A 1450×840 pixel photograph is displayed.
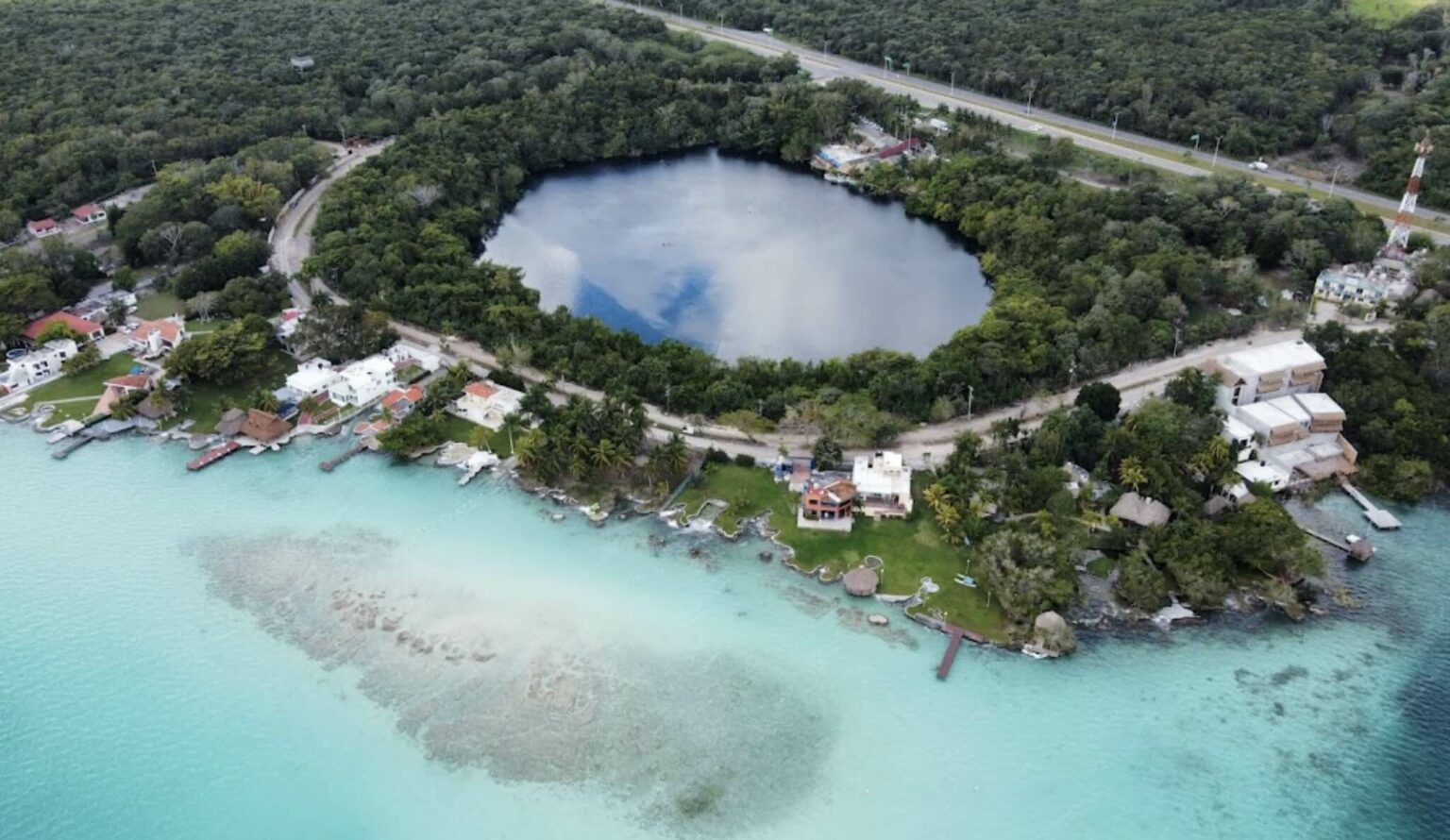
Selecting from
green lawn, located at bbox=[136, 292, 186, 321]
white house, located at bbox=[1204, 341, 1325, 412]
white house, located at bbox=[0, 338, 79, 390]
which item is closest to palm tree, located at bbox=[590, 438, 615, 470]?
white house, located at bbox=[1204, 341, 1325, 412]

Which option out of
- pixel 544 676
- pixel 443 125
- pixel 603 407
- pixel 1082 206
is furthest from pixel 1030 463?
pixel 443 125

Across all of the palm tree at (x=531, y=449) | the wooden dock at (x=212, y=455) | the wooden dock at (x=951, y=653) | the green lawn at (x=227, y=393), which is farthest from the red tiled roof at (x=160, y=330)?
the wooden dock at (x=951, y=653)

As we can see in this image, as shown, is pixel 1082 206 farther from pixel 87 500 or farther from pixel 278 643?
pixel 87 500

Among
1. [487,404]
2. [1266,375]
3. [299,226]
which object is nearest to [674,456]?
[487,404]

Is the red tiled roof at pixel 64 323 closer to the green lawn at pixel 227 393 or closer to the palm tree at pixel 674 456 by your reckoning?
the green lawn at pixel 227 393

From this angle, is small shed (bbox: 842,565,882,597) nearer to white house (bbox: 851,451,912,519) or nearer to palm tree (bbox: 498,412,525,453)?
white house (bbox: 851,451,912,519)

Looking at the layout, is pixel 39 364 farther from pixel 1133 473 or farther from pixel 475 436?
pixel 1133 473
